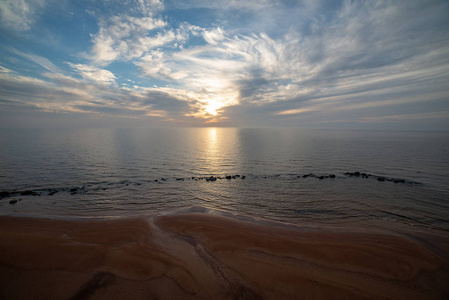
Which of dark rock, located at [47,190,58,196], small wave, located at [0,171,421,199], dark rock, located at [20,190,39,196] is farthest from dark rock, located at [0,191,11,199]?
dark rock, located at [47,190,58,196]

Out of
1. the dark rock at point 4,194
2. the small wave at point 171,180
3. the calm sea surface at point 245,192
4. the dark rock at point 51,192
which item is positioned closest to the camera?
the calm sea surface at point 245,192

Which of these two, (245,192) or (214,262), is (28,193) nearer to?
(214,262)

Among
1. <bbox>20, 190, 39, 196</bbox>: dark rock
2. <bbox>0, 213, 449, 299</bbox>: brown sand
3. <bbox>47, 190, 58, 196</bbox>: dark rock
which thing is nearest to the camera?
<bbox>0, 213, 449, 299</bbox>: brown sand

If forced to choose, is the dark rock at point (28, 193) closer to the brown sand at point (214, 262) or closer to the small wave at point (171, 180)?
the small wave at point (171, 180)

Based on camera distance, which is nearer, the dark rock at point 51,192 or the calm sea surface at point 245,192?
the calm sea surface at point 245,192

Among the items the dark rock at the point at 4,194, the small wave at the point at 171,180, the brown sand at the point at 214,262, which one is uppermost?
the small wave at the point at 171,180

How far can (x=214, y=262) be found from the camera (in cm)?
954

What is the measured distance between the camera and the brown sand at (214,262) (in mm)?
7648

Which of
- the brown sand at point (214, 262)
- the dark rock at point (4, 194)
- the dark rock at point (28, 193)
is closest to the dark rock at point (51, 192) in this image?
the dark rock at point (28, 193)

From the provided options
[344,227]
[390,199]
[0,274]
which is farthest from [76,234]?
[390,199]

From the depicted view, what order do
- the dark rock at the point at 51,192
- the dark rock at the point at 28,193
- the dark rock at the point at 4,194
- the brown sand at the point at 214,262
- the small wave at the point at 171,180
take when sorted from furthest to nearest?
the small wave at the point at 171,180 → the dark rock at the point at 51,192 → the dark rock at the point at 28,193 → the dark rock at the point at 4,194 → the brown sand at the point at 214,262

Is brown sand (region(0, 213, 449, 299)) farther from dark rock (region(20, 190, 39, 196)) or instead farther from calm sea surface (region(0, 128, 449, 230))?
dark rock (region(20, 190, 39, 196))

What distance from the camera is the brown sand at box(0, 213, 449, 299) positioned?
7648mm

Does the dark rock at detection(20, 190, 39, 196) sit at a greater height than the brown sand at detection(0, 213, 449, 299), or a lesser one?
greater
